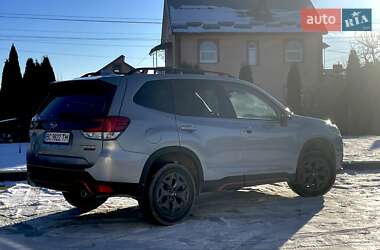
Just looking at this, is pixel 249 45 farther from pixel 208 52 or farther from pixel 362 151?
pixel 362 151

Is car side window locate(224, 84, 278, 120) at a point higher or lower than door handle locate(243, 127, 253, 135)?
higher

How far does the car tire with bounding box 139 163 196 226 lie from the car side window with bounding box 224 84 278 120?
1.26 metres

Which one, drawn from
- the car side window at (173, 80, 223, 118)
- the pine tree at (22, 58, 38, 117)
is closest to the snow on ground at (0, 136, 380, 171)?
the car side window at (173, 80, 223, 118)

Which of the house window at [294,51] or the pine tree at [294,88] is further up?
the house window at [294,51]

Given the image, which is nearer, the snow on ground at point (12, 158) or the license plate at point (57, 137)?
the license plate at point (57, 137)

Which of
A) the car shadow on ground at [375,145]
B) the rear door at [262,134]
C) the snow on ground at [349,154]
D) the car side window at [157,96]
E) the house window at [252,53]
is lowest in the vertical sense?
the car shadow on ground at [375,145]

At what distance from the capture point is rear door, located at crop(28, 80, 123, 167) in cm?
608

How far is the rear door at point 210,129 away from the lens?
22.0 feet

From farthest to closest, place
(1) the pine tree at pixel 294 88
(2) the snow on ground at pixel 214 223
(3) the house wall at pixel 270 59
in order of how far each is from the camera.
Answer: (3) the house wall at pixel 270 59 → (1) the pine tree at pixel 294 88 → (2) the snow on ground at pixel 214 223

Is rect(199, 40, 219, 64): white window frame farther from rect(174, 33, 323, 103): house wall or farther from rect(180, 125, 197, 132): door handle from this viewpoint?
rect(180, 125, 197, 132): door handle

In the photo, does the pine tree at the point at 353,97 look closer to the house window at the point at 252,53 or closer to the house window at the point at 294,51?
the house window at the point at 294,51

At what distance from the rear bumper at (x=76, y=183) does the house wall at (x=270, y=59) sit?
2485 centimetres

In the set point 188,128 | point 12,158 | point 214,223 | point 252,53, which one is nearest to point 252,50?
point 252,53

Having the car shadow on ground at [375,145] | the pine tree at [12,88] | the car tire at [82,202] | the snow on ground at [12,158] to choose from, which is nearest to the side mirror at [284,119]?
the car tire at [82,202]
